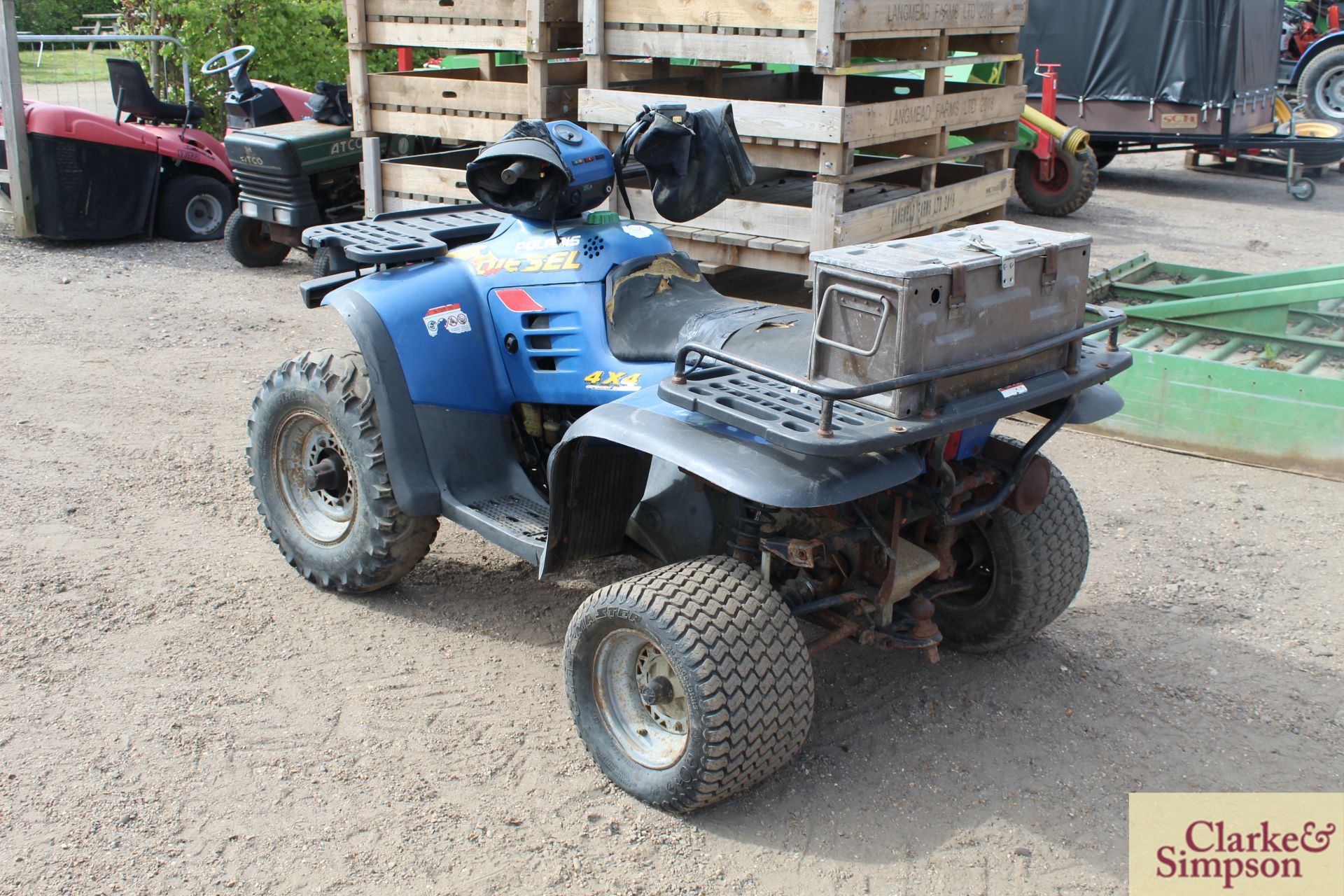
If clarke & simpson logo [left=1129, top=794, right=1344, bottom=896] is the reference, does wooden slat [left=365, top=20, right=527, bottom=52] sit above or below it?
above

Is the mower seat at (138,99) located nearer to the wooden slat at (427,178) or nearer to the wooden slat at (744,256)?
the wooden slat at (427,178)

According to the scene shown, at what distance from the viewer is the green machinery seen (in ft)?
18.6

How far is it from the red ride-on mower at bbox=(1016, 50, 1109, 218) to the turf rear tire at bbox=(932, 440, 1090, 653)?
8.27 meters

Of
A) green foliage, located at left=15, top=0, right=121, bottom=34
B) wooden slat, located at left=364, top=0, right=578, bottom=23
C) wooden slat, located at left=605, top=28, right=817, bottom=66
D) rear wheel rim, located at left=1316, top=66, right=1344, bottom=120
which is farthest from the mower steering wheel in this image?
green foliage, located at left=15, top=0, right=121, bottom=34

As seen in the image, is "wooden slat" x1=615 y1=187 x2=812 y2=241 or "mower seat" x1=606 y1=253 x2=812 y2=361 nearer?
"mower seat" x1=606 y1=253 x2=812 y2=361

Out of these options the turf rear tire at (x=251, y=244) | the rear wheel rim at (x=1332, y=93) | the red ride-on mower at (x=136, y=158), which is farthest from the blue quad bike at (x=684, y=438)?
the rear wheel rim at (x=1332, y=93)

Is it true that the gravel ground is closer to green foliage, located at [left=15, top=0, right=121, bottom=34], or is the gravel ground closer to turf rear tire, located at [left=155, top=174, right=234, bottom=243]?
turf rear tire, located at [left=155, top=174, right=234, bottom=243]

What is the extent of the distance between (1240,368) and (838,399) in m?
3.74

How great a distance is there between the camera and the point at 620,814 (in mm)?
3326

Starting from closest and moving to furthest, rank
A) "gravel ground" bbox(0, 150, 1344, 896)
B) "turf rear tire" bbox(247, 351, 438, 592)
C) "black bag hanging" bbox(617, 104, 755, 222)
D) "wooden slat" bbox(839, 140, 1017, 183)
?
"gravel ground" bbox(0, 150, 1344, 896), "black bag hanging" bbox(617, 104, 755, 222), "turf rear tire" bbox(247, 351, 438, 592), "wooden slat" bbox(839, 140, 1017, 183)

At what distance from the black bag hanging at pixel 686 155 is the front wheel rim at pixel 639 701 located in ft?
4.38

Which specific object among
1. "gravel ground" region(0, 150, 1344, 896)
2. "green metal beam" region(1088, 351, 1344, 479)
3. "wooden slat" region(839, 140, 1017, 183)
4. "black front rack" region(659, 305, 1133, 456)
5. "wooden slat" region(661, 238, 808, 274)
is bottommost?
"gravel ground" region(0, 150, 1344, 896)

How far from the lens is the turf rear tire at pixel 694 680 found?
3137mm

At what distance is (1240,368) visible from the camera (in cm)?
576
